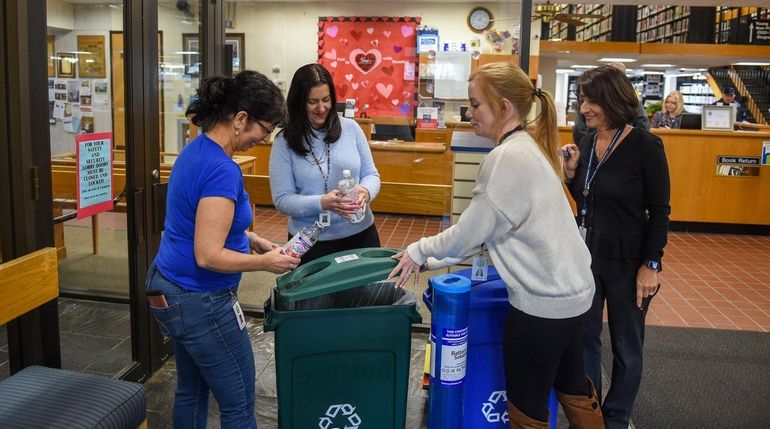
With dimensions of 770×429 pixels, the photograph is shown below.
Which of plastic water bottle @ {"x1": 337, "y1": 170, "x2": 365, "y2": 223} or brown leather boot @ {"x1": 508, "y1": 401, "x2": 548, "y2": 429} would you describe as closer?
brown leather boot @ {"x1": 508, "y1": 401, "x2": 548, "y2": 429}

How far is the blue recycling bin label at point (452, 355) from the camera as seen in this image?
210cm

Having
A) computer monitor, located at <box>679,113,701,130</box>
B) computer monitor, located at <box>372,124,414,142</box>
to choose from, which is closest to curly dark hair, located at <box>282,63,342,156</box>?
computer monitor, located at <box>372,124,414,142</box>

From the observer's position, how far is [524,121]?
2025mm

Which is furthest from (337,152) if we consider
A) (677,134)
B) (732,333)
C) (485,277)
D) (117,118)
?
(677,134)

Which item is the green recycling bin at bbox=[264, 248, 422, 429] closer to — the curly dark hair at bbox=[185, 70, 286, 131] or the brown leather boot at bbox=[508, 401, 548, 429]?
the brown leather boot at bbox=[508, 401, 548, 429]

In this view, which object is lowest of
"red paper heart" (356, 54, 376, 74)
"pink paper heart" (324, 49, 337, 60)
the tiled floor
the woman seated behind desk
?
the tiled floor

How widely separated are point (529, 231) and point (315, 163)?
1123mm

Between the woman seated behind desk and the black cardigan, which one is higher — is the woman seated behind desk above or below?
above

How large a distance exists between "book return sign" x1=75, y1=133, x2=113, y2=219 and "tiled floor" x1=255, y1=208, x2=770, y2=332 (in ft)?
7.74

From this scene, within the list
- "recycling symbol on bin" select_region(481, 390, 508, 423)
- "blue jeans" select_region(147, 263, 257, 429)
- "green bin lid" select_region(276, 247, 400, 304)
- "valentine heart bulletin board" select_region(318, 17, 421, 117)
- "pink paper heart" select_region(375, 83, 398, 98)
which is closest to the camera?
"blue jeans" select_region(147, 263, 257, 429)

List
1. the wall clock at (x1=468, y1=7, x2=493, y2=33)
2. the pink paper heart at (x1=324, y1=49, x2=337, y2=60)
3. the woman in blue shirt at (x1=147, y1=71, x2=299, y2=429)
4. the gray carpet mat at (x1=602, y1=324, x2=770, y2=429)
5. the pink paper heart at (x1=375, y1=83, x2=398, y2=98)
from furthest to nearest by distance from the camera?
the wall clock at (x1=468, y1=7, x2=493, y2=33), the pink paper heart at (x1=375, y1=83, x2=398, y2=98), the pink paper heart at (x1=324, y1=49, x2=337, y2=60), the gray carpet mat at (x1=602, y1=324, x2=770, y2=429), the woman in blue shirt at (x1=147, y1=71, x2=299, y2=429)

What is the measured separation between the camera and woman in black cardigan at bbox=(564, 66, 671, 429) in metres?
2.51

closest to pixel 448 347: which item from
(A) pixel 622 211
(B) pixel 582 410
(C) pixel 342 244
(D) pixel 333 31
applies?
(B) pixel 582 410

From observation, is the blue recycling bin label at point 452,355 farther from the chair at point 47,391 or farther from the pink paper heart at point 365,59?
the pink paper heart at point 365,59
